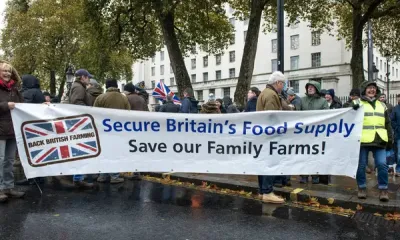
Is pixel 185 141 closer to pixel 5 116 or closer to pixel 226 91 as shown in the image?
pixel 5 116

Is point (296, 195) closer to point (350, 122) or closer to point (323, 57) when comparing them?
point (350, 122)

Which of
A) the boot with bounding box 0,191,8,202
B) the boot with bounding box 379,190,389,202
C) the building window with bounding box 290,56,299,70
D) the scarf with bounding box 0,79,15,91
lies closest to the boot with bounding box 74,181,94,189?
the boot with bounding box 0,191,8,202

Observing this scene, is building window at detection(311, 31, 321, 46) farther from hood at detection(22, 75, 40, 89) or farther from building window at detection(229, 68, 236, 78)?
hood at detection(22, 75, 40, 89)

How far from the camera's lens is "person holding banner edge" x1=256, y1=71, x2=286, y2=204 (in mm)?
5594

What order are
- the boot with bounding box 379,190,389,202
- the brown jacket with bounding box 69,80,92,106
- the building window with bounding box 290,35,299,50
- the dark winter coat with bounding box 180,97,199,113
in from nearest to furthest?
the boot with bounding box 379,190,389,202, the brown jacket with bounding box 69,80,92,106, the dark winter coat with bounding box 180,97,199,113, the building window with bounding box 290,35,299,50

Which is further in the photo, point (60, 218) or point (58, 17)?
point (58, 17)

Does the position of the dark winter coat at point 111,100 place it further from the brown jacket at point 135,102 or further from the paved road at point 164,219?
the paved road at point 164,219

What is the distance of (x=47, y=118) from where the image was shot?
18.9 ft

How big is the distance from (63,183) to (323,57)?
4803 centimetres

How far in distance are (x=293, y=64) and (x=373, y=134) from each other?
50359 millimetres

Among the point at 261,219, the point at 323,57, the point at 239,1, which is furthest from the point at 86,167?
the point at 323,57

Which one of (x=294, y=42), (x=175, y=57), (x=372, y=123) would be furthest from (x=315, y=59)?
(x=372, y=123)

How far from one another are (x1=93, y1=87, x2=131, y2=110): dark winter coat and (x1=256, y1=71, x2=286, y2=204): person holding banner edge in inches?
100

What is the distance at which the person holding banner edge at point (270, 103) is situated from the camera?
559cm
